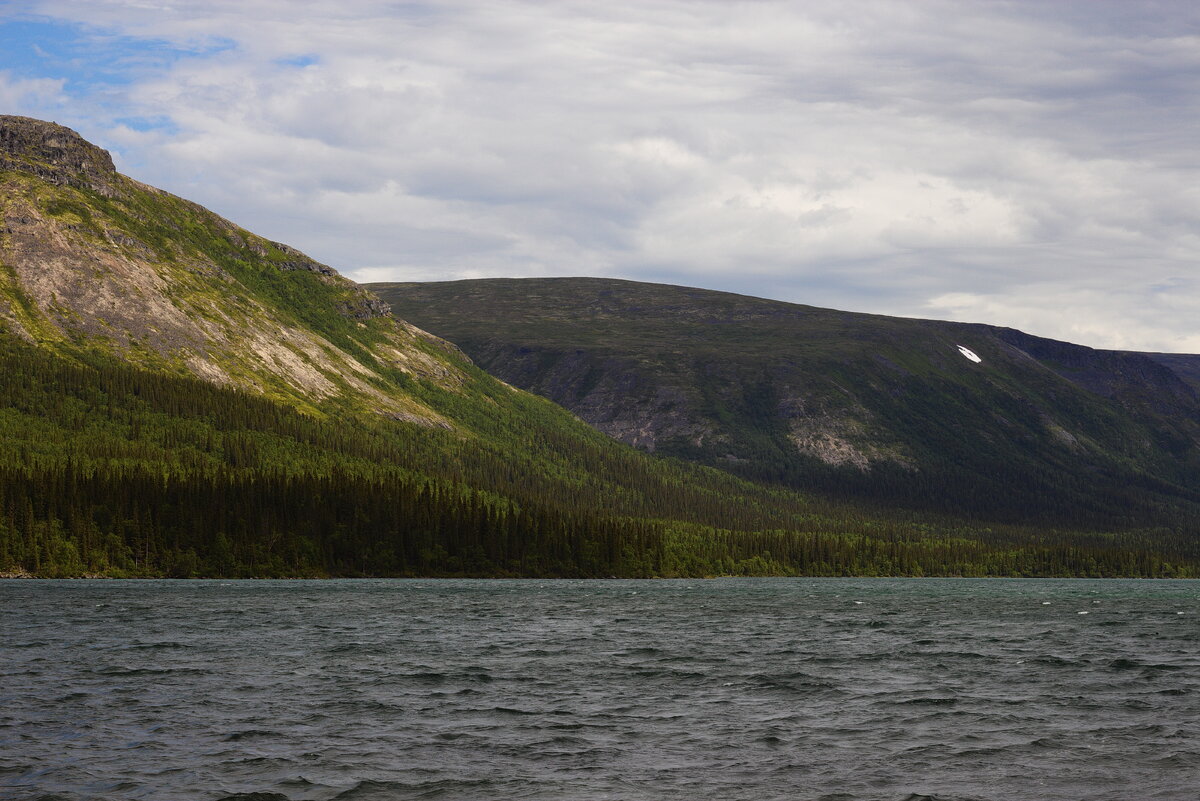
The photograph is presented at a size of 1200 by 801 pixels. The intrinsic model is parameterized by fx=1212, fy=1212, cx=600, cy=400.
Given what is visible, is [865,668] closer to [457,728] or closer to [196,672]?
[457,728]

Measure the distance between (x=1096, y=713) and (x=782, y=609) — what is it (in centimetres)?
9516

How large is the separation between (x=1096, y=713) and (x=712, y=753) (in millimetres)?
21835

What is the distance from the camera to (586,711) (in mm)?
56250

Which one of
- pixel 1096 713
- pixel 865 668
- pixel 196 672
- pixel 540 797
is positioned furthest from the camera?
pixel 865 668

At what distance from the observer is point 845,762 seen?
43.8m

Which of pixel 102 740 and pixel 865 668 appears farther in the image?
pixel 865 668

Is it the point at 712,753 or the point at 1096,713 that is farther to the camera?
the point at 1096,713

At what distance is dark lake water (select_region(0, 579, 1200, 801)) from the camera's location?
40000 mm

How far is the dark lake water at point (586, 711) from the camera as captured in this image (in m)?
40.0

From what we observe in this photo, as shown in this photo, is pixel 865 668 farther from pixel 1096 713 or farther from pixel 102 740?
pixel 102 740

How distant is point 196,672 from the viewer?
229 ft

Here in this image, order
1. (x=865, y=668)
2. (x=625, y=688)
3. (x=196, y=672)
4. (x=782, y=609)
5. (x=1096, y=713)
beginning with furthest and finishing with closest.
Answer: (x=782, y=609) → (x=865, y=668) → (x=196, y=672) → (x=625, y=688) → (x=1096, y=713)

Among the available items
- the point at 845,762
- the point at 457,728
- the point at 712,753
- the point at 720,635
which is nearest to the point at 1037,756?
the point at 845,762

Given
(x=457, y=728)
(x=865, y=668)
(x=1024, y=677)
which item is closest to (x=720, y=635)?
(x=865, y=668)
